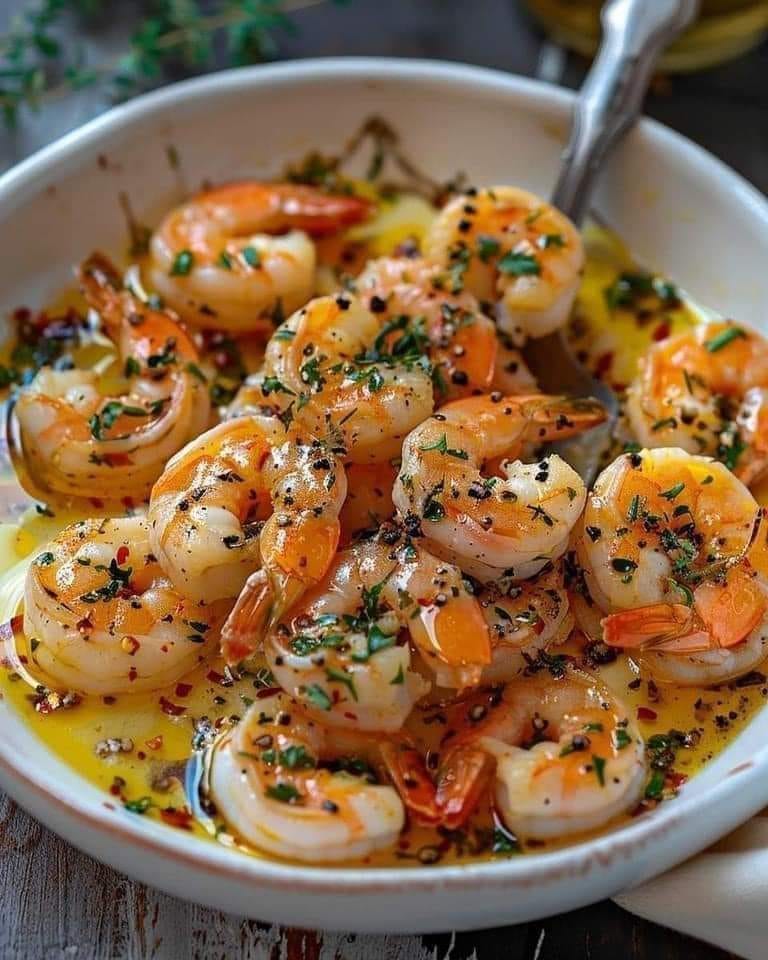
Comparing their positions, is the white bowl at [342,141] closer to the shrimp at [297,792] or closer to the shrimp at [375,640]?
the shrimp at [297,792]

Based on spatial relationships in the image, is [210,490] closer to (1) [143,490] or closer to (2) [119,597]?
(2) [119,597]

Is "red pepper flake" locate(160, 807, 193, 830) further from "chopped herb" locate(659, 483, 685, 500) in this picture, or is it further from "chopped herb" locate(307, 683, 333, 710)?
"chopped herb" locate(659, 483, 685, 500)

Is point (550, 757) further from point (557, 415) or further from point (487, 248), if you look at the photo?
point (487, 248)

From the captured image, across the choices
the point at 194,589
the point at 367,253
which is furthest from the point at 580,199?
the point at 194,589

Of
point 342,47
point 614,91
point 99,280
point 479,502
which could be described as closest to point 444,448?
point 479,502

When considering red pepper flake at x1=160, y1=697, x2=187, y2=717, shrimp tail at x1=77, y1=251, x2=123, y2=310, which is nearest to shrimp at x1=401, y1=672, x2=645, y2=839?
red pepper flake at x1=160, y1=697, x2=187, y2=717

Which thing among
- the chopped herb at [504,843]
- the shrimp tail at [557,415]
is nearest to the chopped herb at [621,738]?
the chopped herb at [504,843]
